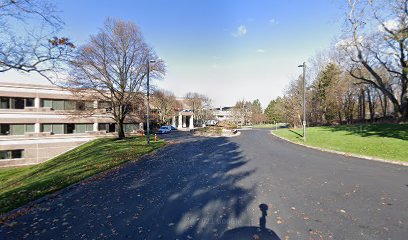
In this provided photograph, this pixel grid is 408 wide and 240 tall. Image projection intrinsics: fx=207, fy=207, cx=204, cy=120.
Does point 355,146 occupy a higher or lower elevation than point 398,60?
lower

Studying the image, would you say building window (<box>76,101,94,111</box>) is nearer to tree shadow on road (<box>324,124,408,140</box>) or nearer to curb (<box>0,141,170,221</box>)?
curb (<box>0,141,170,221</box>)

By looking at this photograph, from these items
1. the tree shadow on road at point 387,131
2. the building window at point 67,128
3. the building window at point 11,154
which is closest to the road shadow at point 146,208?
the tree shadow on road at point 387,131

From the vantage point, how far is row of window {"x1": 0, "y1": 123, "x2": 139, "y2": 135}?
92.1ft

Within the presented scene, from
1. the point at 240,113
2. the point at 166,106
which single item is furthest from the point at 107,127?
the point at 240,113

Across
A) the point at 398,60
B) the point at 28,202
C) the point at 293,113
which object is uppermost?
the point at 398,60

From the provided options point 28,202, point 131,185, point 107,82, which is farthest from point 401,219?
point 107,82

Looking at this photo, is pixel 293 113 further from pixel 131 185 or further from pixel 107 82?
pixel 131 185

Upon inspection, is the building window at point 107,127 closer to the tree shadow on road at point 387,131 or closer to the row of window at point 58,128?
the row of window at point 58,128

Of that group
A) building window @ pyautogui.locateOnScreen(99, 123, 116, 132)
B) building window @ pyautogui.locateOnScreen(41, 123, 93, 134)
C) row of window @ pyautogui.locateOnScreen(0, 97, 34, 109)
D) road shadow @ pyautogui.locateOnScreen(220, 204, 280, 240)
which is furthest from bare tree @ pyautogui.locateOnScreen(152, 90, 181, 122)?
road shadow @ pyautogui.locateOnScreen(220, 204, 280, 240)

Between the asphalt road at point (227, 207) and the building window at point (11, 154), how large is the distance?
27362 millimetres

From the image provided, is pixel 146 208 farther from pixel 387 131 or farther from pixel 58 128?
pixel 58 128

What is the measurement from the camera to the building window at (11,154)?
88.7ft

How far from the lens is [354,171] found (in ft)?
30.4

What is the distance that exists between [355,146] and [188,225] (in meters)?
15.9
